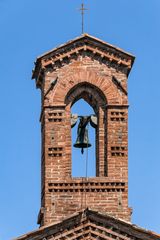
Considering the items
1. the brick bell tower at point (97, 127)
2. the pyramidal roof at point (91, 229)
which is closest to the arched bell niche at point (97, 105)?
the brick bell tower at point (97, 127)

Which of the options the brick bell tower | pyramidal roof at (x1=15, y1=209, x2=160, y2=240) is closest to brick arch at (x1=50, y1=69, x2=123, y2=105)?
the brick bell tower

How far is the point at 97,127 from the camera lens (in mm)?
43375

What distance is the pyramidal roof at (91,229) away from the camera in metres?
39.3

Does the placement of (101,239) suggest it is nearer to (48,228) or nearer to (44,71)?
(48,228)

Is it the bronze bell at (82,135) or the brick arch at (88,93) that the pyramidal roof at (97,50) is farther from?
the bronze bell at (82,135)

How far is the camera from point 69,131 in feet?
141

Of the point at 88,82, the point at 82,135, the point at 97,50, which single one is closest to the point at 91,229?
the point at 82,135

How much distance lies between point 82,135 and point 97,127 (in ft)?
1.74

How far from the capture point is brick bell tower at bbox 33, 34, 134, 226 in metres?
42.2

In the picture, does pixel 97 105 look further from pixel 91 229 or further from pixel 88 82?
pixel 91 229

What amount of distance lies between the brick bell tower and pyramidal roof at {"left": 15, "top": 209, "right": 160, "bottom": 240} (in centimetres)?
176

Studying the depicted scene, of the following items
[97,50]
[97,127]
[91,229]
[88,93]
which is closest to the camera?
[91,229]

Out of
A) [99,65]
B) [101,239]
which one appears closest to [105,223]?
[101,239]

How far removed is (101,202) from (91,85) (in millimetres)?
3814
